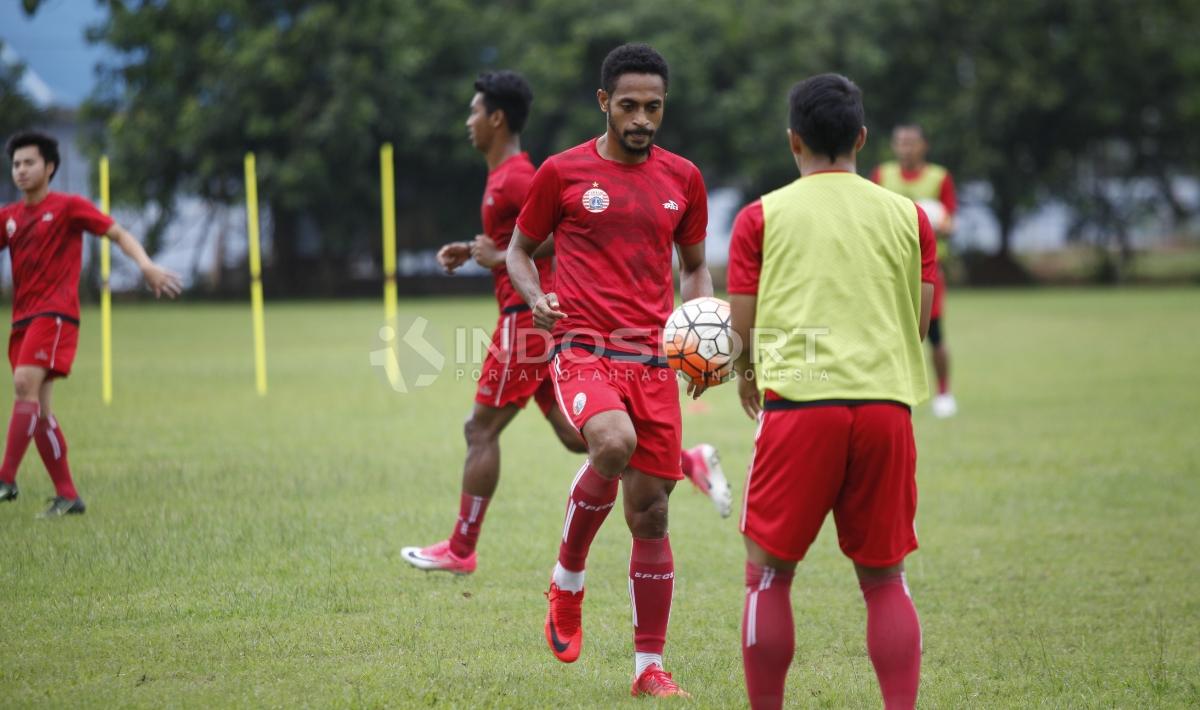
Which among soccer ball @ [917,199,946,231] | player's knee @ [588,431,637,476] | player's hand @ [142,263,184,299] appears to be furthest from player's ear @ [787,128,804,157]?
soccer ball @ [917,199,946,231]

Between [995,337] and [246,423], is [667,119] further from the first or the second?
[246,423]

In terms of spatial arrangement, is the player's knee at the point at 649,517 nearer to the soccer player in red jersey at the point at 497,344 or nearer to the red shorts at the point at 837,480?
the red shorts at the point at 837,480

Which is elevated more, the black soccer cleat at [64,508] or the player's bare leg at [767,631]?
the player's bare leg at [767,631]

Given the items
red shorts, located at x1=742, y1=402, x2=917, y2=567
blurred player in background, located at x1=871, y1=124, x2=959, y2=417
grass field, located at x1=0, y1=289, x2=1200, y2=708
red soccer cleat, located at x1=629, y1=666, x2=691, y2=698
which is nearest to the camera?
red shorts, located at x1=742, y1=402, x2=917, y2=567

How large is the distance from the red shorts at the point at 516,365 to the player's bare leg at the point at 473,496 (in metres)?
0.11

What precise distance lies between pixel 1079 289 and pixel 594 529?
35.3 m

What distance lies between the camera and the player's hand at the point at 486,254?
6871mm

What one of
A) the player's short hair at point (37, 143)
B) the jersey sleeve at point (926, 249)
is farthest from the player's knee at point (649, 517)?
the player's short hair at point (37, 143)

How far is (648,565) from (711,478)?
138 inches

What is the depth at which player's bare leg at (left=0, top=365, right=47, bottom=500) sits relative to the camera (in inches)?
327

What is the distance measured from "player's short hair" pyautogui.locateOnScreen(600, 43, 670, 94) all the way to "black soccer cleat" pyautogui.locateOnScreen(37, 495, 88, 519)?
Answer: 15.7 ft

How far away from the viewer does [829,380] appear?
4.07 metres

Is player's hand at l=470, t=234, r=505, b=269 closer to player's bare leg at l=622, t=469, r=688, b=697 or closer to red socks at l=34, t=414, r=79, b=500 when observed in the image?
player's bare leg at l=622, t=469, r=688, b=697

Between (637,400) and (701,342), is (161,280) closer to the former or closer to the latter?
(637,400)
